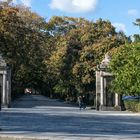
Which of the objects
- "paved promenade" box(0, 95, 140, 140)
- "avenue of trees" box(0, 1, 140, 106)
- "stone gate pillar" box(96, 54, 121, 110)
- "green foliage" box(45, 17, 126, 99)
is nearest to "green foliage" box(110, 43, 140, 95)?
"avenue of trees" box(0, 1, 140, 106)

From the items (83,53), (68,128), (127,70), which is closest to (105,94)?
(127,70)

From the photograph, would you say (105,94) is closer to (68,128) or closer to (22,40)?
(22,40)

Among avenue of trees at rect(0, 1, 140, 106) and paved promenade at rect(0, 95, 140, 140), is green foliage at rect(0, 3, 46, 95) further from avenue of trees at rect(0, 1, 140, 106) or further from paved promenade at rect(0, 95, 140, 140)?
paved promenade at rect(0, 95, 140, 140)

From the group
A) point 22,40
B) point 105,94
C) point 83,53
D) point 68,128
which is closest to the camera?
point 68,128

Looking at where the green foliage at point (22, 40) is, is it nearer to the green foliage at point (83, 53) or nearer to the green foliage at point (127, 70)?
the green foliage at point (83, 53)

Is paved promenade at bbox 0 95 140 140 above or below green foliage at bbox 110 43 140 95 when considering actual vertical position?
below

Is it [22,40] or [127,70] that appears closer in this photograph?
[127,70]

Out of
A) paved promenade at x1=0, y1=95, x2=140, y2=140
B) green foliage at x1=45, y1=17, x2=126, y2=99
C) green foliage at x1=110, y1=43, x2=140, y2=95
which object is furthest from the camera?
green foliage at x1=45, y1=17, x2=126, y2=99

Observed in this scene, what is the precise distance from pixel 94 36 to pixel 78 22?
13.1 m

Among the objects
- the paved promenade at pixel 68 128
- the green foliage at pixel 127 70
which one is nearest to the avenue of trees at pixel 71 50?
the green foliage at pixel 127 70

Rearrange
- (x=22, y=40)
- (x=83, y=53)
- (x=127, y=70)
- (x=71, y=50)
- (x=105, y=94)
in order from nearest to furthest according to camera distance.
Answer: (x=127, y=70)
(x=105, y=94)
(x=83, y=53)
(x=22, y=40)
(x=71, y=50)

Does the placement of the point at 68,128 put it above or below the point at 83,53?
below

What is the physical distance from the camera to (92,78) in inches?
2576

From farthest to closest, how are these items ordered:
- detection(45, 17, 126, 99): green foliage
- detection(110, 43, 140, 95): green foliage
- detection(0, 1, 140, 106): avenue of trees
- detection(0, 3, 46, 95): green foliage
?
detection(45, 17, 126, 99): green foliage < detection(0, 3, 46, 95): green foliage < detection(0, 1, 140, 106): avenue of trees < detection(110, 43, 140, 95): green foliage
